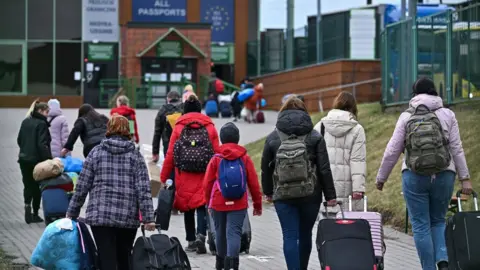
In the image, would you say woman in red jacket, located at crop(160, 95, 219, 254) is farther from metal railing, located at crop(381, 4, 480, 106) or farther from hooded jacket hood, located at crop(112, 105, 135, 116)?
metal railing, located at crop(381, 4, 480, 106)

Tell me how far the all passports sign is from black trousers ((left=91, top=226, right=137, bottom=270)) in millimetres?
41591

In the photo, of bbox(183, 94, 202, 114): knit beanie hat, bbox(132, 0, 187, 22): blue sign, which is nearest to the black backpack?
bbox(183, 94, 202, 114): knit beanie hat

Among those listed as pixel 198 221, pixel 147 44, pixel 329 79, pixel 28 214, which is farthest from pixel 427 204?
pixel 147 44

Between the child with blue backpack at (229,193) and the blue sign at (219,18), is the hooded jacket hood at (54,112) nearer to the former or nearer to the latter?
the child with blue backpack at (229,193)

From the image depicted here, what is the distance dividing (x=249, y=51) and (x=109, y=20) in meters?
6.14

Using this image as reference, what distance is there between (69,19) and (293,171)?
42960mm

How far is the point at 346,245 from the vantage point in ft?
32.6

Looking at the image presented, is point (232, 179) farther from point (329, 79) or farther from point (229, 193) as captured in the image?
point (329, 79)

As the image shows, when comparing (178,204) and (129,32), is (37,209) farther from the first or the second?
(129,32)

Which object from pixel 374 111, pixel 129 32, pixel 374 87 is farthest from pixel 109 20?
pixel 374 111

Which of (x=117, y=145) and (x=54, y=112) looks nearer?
(x=117, y=145)

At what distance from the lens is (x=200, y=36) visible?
1973 inches

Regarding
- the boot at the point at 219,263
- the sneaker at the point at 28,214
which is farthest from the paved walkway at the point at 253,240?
the boot at the point at 219,263

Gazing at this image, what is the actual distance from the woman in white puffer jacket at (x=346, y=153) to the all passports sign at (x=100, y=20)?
133 ft
